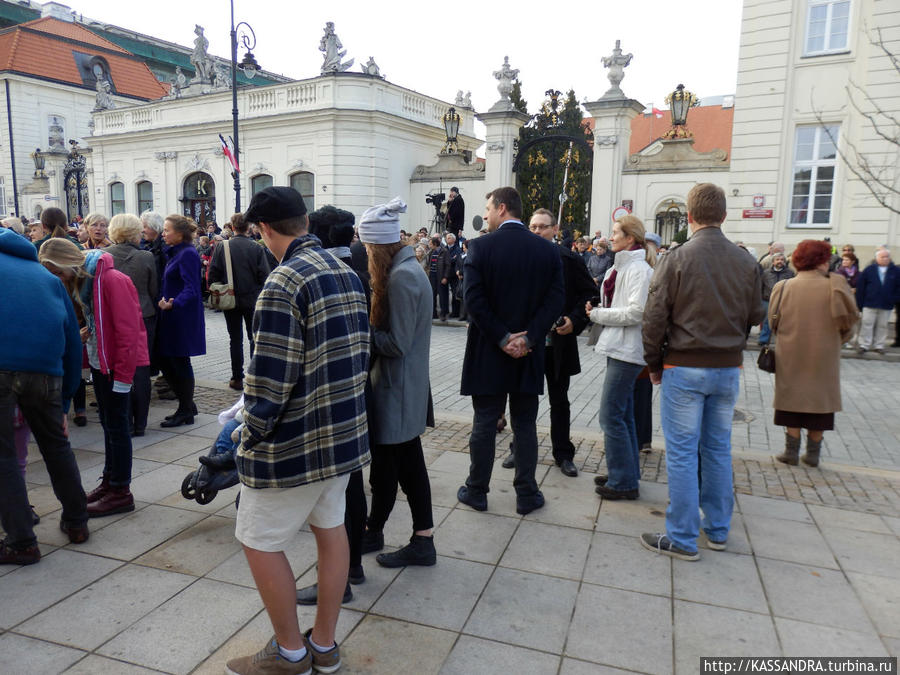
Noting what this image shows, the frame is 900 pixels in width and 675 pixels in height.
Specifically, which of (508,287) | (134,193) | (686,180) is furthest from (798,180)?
(134,193)

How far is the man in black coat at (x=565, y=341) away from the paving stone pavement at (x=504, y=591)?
43cm

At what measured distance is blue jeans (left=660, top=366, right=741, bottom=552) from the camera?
3.60 metres

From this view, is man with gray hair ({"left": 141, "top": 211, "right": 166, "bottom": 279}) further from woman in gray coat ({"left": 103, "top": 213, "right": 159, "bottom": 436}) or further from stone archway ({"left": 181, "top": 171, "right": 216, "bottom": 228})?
stone archway ({"left": 181, "top": 171, "right": 216, "bottom": 228})

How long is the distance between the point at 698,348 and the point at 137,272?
16.1ft

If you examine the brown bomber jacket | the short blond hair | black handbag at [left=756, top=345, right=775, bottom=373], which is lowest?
black handbag at [left=756, top=345, right=775, bottom=373]

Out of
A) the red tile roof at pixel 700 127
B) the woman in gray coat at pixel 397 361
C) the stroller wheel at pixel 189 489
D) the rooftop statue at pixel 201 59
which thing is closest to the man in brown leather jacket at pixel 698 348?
the woman in gray coat at pixel 397 361

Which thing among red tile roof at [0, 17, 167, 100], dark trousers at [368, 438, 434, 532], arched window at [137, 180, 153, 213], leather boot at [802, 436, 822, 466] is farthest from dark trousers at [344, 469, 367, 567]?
red tile roof at [0, 17, 167, 100]

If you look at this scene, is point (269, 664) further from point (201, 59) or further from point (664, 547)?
point (201, 59)

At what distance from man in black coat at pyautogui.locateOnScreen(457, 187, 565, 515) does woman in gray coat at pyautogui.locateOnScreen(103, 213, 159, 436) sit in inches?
122

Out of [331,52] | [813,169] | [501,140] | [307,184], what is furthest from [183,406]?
[331,52]

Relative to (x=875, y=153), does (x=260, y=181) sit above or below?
below

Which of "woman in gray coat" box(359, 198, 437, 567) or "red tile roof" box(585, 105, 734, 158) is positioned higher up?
"red tile roof" box(585, 105, 734, 158)

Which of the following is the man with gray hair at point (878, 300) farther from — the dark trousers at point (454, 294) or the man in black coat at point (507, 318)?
the man in black coat at point (507, 318)

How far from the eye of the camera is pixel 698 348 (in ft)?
11.7
